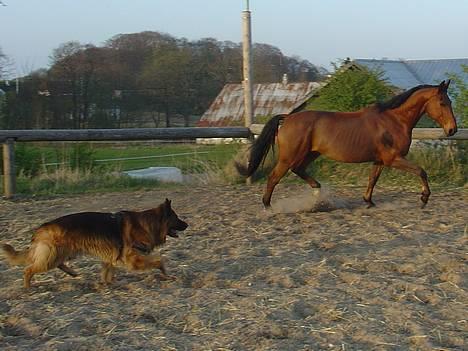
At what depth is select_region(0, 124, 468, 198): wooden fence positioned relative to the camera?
995cm

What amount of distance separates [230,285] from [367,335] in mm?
1466

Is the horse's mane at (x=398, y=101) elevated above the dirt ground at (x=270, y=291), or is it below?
above

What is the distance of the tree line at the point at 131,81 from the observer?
824 inches

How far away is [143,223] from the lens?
5.28m

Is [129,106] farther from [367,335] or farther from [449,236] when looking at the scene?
[367,335]

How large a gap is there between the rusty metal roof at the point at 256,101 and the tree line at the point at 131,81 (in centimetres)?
125

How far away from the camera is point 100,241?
5047 millimetres

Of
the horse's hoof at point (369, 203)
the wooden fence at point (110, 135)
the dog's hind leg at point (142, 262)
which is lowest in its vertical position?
the horse's hoof at point (369, 203)

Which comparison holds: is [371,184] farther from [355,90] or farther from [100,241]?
[100,241]

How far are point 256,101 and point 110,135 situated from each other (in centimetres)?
2002

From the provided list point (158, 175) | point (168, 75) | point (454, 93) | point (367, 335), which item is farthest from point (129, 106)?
point (367, 335)

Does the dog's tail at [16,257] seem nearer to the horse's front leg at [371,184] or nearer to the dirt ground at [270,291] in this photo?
the dirt ground at [270,291]

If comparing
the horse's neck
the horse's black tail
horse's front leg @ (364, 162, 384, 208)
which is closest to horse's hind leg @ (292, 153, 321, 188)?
the horse's black tail

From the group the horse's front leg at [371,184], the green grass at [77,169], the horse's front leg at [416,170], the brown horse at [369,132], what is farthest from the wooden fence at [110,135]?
the horse's front leg at [416,170]
